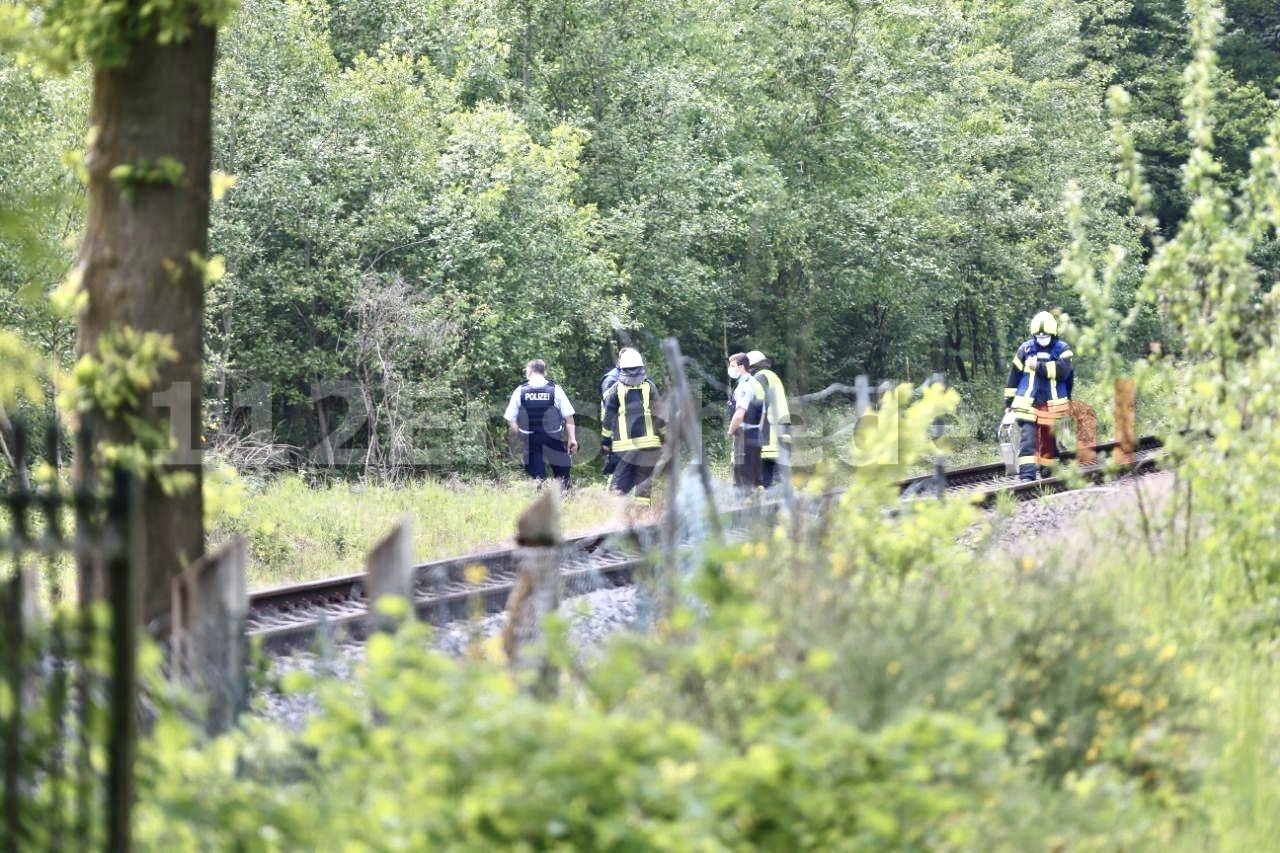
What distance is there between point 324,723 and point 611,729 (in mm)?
816

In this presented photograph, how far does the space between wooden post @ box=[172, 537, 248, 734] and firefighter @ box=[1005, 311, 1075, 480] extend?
1291 centimetres

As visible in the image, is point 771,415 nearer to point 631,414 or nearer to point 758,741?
point 631,414

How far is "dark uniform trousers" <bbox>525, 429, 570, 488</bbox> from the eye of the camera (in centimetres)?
1927

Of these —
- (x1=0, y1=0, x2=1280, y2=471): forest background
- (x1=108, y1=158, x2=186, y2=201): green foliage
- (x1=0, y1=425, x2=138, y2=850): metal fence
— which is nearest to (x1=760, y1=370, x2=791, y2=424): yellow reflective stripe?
(x1=0, y1=0, x2=1280, y2=471): forest background

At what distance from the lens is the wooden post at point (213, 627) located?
540 centimetres

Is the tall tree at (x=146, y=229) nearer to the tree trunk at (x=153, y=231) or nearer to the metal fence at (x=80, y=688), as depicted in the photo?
the tree trunk at (x=153, y=231)

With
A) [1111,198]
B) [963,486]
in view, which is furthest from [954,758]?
[1111,198]

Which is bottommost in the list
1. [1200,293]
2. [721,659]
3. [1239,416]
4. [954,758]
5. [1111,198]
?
→ [954,758]

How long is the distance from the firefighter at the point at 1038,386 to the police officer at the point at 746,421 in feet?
10.5

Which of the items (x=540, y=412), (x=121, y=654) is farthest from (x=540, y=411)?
(x=121, y=654)

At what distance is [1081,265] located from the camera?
29.4 ft

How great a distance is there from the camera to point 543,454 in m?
19.5

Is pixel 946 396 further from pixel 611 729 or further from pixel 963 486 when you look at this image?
pixel 963 486

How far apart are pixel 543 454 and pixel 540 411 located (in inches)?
27.2
